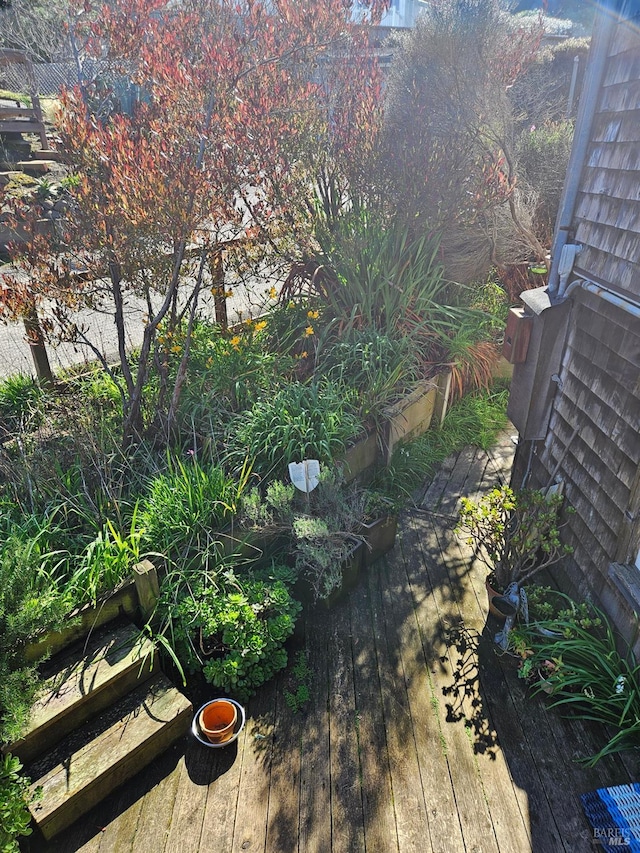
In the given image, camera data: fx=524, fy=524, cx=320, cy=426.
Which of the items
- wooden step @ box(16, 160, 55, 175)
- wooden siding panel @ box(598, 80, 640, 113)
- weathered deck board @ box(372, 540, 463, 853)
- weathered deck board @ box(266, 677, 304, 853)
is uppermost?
wooden siding panel @ box(598, 80, 640, 113)

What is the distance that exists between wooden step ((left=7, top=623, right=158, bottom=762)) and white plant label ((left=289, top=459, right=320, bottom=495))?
3.69ft

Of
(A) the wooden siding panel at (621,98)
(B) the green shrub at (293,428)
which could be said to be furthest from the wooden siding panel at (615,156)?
(B) the green shrub at (293,428)

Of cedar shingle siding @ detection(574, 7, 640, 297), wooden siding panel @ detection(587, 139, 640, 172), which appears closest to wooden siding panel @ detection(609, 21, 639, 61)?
cedar shingle siding @ detection(574, 7, 640, 297)

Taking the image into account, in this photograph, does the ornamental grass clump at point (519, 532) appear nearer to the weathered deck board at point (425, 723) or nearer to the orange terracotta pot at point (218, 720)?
the weathered deck board at point (425, 723)

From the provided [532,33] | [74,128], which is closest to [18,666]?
[74,128]

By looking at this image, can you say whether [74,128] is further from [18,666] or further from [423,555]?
[423,555]

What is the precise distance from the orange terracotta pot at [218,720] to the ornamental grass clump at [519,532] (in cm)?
167

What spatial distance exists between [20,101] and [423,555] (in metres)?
16.4

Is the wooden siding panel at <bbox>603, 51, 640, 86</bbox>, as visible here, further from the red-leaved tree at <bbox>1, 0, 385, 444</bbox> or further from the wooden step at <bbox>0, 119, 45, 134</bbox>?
the wooden step at <bbox>0, 119, 45, 134</bbox>

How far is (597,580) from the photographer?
296 cm

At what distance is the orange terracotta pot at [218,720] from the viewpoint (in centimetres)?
245

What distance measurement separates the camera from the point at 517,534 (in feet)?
9.84

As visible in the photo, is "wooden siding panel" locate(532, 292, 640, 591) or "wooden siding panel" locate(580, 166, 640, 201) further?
"wooden siding panel" locate(532, 292, 640, 591)

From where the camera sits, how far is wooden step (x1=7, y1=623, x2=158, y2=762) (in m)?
2.31
